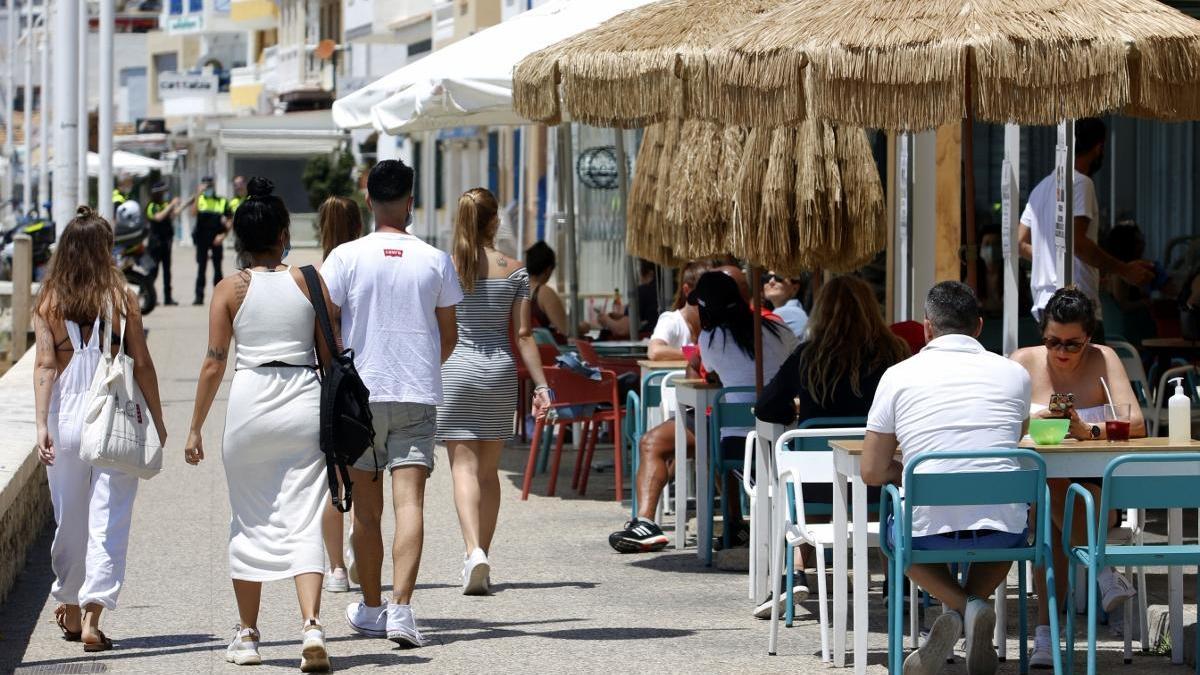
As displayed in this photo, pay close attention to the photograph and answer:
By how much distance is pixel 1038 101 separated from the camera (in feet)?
22.9

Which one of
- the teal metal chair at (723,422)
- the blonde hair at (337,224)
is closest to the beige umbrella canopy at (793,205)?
the teal metal chair at (723,422)

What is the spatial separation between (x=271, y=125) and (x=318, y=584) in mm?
48027

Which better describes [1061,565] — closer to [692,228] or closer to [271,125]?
[692,228]

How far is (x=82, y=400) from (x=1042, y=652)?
342 centimetres

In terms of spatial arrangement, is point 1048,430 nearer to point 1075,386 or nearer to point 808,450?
point 1075,386

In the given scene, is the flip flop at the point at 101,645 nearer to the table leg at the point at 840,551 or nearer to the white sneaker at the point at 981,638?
the table leg at the point at 840,551

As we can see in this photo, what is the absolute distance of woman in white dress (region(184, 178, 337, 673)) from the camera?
22.4 ft

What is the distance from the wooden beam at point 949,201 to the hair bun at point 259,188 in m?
6.30

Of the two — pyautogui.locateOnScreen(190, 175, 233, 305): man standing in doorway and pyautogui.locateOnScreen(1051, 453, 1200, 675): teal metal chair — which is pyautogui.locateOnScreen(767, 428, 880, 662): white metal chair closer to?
pyautogui.locateOnScreen(1051, 453, 1200, 675): teal metal chair

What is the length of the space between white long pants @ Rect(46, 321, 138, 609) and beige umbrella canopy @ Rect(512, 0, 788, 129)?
2.40 meters

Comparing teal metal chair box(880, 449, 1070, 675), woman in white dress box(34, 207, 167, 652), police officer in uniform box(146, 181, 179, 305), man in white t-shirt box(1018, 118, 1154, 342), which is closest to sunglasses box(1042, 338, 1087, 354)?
teal metal chair box(880, 449, 1070, 675)

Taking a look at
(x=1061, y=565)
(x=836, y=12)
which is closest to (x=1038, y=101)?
(x=836, y=12)

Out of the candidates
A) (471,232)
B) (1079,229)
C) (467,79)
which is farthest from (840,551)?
(467,79)

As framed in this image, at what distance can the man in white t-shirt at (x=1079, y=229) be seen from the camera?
1000 cm
